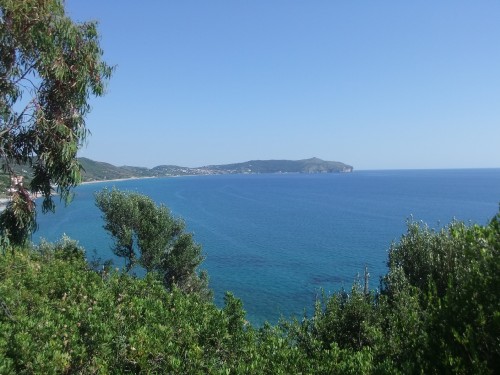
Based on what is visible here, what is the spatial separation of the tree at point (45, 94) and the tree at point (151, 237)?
24559mm

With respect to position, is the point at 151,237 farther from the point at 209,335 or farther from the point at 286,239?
the point at 286,239

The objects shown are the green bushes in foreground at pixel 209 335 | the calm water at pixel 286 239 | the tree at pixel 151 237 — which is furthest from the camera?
the calm water at pixel 286 239

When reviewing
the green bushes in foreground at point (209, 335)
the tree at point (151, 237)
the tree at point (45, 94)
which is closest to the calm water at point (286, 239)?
the tree at point (151, 237)

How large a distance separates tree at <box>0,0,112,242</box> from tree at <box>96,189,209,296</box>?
24.6m

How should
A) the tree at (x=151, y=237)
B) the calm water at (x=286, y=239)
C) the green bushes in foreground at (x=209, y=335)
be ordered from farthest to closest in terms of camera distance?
1. the calm water at (x=286, y=239)
2. the tree at (x=151, y=237)
3. the green bushes in foreground at (x=209, y=335)

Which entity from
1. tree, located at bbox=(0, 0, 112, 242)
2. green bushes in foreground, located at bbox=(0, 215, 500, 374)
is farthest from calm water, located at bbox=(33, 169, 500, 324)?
tree, located at bbox=(0, 0, 112, 242)

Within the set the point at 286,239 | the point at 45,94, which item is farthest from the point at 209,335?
the point at 286,239

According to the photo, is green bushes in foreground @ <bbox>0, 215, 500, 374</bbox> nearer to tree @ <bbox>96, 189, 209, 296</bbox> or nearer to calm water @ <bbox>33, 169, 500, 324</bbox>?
calm water @ <bbox>33, 169, 500, 324</bbox>

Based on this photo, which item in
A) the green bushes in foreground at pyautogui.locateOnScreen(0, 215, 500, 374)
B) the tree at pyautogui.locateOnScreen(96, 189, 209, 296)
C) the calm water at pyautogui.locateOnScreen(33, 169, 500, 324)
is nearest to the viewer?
the green bushes in foreground at pyautogui.locateOnScreen(0, 215, 500, 374)

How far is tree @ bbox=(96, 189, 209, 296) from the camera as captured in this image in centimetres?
3588

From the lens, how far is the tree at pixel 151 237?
35.9 m

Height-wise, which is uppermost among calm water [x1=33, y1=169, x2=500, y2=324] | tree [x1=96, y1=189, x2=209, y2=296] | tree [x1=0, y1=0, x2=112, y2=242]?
tree [x1=0, y1=0, x2=112, y2=242]

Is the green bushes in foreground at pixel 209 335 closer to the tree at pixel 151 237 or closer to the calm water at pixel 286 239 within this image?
the calm water at pixel 286 239

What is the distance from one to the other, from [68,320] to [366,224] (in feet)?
315
